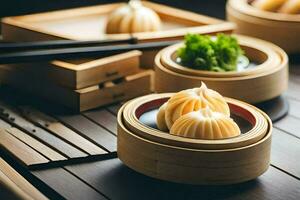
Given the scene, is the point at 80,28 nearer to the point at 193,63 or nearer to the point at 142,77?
the point at 142,77

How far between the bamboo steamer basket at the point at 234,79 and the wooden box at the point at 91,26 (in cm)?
24

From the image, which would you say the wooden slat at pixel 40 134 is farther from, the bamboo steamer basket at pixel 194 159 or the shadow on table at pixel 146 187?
the bamboo steamer basket at pixel 194 159

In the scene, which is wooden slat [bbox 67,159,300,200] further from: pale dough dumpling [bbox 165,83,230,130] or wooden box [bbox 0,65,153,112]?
wooden box [bbox 0,65,153,112]

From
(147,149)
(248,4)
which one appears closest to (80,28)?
(248,4)

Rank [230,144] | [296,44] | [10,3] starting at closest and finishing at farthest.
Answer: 1. [230,144]
2. [296,44]
3. [10,3]

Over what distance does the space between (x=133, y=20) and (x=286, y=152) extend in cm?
92

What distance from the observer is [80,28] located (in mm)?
2988

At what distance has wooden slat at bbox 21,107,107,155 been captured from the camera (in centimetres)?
213

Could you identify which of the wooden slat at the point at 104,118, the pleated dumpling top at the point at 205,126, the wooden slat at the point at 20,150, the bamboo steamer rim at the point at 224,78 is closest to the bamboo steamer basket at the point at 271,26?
the bamboo steamer rim at the point at 224,78

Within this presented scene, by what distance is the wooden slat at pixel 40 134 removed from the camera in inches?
82.8

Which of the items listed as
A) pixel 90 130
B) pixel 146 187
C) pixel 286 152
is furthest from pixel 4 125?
pixel 286 152

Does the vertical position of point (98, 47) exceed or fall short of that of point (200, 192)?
it exceeds it

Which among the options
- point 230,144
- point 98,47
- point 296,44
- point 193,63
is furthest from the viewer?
point 296,44

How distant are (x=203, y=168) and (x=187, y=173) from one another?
1.6 inches
